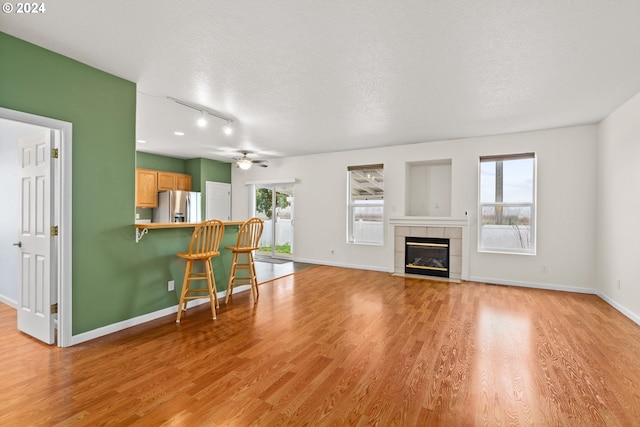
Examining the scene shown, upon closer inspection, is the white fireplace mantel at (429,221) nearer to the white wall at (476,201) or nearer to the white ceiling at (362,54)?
the white wall at (476,201)

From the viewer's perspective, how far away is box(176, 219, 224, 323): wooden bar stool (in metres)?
3.39

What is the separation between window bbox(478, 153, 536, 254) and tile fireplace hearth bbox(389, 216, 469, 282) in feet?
1.00

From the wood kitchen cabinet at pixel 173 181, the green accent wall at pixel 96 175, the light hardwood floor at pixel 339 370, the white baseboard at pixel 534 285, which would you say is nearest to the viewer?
the light hardwood floor at pixel 339 370

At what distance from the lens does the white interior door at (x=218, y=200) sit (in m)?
7.83

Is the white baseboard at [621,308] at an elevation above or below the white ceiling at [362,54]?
below

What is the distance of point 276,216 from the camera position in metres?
8.08

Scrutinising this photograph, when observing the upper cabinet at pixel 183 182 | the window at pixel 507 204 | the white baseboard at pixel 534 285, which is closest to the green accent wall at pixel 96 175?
the upper cabinet at pixel 183 182

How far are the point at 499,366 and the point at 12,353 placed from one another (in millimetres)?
4121

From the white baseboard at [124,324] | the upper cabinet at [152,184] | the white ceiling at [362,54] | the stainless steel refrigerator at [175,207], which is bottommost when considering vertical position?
the white baseboard at [124,324]

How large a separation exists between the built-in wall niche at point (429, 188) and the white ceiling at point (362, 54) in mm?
1642

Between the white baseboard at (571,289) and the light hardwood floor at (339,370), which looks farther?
the white baseboard at (571,289)

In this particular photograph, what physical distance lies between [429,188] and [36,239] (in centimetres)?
607

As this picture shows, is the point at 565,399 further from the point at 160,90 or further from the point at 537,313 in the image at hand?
the point at 160,90

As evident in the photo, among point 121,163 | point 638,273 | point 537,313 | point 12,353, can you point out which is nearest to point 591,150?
point 638,273
